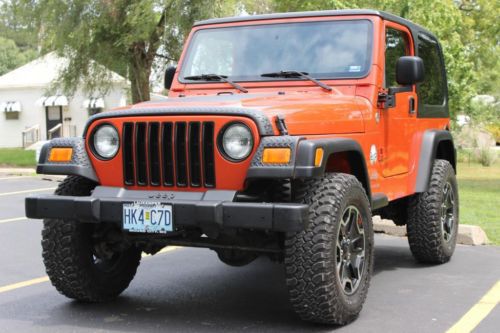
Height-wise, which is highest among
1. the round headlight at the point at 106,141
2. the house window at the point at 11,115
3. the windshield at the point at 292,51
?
the windshield at the point at 292,51

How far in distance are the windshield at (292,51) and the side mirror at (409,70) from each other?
26cm

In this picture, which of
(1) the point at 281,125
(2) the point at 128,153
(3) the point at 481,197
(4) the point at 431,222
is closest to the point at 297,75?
(1) the point at 281,125

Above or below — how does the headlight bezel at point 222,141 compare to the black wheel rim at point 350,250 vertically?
above

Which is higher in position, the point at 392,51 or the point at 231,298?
the point at 392,51

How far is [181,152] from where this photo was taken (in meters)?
4.74

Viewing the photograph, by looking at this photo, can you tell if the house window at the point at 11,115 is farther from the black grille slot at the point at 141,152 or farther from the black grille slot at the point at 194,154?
the black grille slot at the point at 194,154

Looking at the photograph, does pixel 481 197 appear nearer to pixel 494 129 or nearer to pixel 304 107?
pixel 304 107

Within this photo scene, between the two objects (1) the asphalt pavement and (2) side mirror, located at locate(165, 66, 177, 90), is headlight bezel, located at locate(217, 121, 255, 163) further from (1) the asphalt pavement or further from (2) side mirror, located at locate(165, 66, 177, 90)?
(2) side mirror, located at locate(165, 66, 177, 90)

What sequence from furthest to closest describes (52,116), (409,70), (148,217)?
(52,116)
(409,70)
(148,217)

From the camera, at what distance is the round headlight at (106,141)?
16.2 feet

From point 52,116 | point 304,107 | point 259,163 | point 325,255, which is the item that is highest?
point 304,107

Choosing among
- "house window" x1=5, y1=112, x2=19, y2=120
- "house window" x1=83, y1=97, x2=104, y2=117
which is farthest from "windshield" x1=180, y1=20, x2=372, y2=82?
"house window" x1=5, y1=112, x2=19, y2=120

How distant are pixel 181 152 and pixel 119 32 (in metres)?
15.5

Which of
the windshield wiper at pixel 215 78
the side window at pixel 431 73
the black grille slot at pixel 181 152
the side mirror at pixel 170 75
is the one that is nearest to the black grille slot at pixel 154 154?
the black grille slot at pixel 181 152
